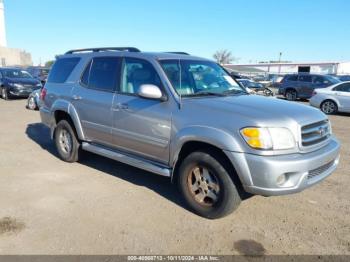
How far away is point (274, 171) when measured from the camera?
3672 millimetres

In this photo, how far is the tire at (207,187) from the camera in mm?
3992

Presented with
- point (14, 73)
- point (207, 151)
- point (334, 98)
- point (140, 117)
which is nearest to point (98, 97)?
point (140, 117)

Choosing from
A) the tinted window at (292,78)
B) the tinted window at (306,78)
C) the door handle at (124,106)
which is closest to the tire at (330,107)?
the tinted window at (306,78)

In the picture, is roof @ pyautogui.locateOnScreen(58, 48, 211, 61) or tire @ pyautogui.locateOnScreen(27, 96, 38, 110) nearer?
roof @ pyautogui.locateOnScreen(58, 48, 211, 61)

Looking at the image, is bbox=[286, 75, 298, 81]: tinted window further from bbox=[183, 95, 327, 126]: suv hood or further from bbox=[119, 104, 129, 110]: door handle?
bbox=[119, 104, 129, 110]: door handle

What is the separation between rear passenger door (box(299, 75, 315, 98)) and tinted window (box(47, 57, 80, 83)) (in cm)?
1680

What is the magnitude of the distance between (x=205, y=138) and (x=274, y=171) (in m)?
0.83

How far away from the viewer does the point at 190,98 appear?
4.49 m

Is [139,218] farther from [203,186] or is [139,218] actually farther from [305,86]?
[305,86]

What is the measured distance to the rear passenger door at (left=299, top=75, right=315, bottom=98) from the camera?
20.4 m

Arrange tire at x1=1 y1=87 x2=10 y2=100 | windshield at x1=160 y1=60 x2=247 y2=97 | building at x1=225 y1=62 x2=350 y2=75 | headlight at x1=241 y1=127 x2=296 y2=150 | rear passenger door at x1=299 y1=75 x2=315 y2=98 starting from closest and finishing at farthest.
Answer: headlight at x1=241 y1=127 x2=296 y2=150, windshield at x1=160 y1=60 x2=247 y2=97, tire at x1=1 y1=87 x2=10 y2=100, rear passenger door at x1=299 y1=75 x2=315 y2=98, building at x1=225 y1=62 x2=350 y2=75

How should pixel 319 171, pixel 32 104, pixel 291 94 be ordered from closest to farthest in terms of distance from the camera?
pixel 319 171 < pixel 32 104 < pixel 291 94

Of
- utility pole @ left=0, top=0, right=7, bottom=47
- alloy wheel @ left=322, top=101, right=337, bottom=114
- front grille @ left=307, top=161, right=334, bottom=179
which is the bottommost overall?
alloy wheel @ left=322, top=101, right=337, bottom=114

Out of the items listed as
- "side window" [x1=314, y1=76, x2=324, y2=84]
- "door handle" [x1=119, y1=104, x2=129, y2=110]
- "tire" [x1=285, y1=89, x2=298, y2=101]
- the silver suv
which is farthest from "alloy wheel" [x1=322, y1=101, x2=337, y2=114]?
"door handle" [x1=119, y1=104, x2=129, y2=110]
